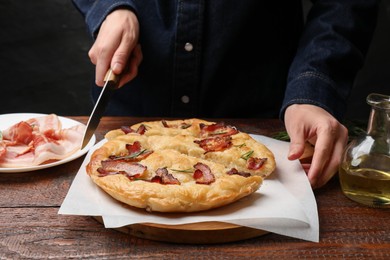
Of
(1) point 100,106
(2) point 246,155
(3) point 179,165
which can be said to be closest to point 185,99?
(1) point 100,106

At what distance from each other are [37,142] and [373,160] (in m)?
1.16

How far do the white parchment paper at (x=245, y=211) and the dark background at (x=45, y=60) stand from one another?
→ 2905 millimetres

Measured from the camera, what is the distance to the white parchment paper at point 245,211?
169cm

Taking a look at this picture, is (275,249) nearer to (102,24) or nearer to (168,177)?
(168,177)

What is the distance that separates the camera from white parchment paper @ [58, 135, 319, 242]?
66.7 inches

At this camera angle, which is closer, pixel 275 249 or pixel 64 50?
pixel 275 249

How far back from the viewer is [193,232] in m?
1.66

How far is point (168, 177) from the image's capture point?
1822mm

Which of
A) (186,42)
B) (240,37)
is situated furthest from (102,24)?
(240,37)

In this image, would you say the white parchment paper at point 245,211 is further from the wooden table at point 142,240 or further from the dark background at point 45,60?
the dark background at point 45,60

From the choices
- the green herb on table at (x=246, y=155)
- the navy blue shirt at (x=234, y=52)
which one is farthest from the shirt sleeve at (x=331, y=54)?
the green herb on table at (x=246, y=155)

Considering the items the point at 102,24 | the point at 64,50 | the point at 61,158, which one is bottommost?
the point at 64,50

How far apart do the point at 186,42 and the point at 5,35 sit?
254 cm

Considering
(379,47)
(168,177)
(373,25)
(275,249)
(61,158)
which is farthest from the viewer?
(379,47)
